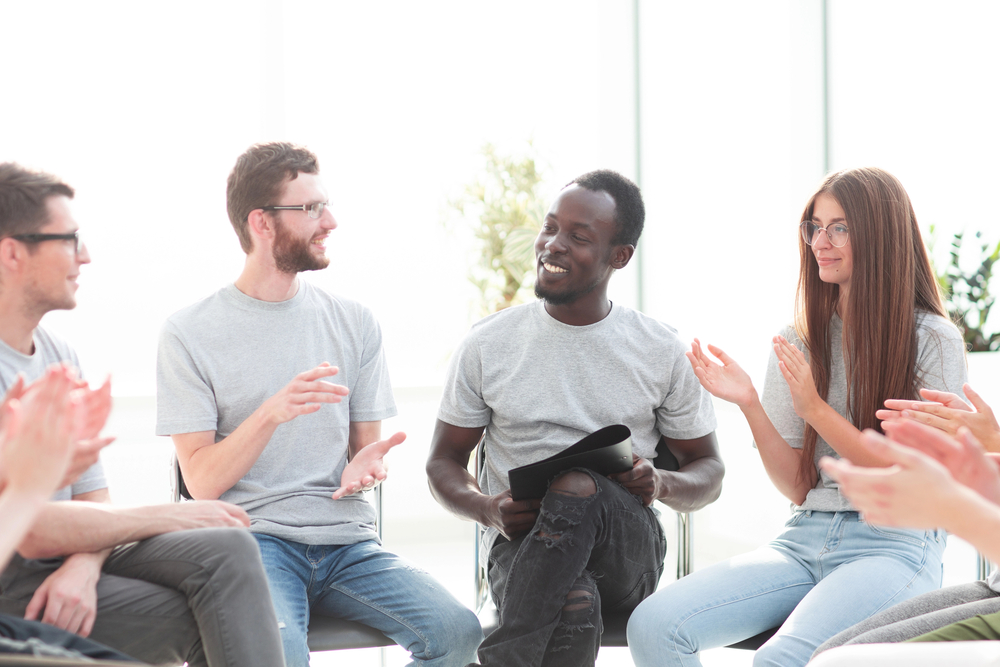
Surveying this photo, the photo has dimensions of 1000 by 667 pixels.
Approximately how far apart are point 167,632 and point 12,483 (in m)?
0.62

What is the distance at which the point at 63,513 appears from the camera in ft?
5.32

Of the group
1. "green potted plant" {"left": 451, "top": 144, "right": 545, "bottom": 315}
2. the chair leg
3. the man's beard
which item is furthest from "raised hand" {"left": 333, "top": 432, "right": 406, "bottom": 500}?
"green potted plant" {"left": 451, "top": 144, "right": 545, "bottom": 315}

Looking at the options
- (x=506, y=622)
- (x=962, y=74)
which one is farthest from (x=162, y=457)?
(x=962, y=74)

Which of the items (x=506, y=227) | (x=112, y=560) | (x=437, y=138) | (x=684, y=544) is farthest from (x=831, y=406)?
(x=437, y=138)

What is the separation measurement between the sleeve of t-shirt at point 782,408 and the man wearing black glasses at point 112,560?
131 cm

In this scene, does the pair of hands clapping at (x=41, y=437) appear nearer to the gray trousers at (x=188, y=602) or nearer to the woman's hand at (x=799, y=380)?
the gray trousers at (x=188, y=602)

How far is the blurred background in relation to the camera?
3.75 m

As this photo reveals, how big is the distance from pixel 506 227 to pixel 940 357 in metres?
2.62

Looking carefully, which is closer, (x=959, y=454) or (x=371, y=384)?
(x=959, y=454)

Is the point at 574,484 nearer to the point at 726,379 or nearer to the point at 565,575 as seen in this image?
the point at 565,575

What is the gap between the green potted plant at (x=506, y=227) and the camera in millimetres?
4336

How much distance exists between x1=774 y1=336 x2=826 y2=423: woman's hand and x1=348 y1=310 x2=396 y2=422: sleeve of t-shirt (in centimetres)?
102

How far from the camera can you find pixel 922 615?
5.19ft

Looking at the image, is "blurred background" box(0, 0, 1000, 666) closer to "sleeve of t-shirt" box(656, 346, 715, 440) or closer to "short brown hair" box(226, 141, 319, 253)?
"sleeve of t-shirt" box(656, 346, 715, 440)
